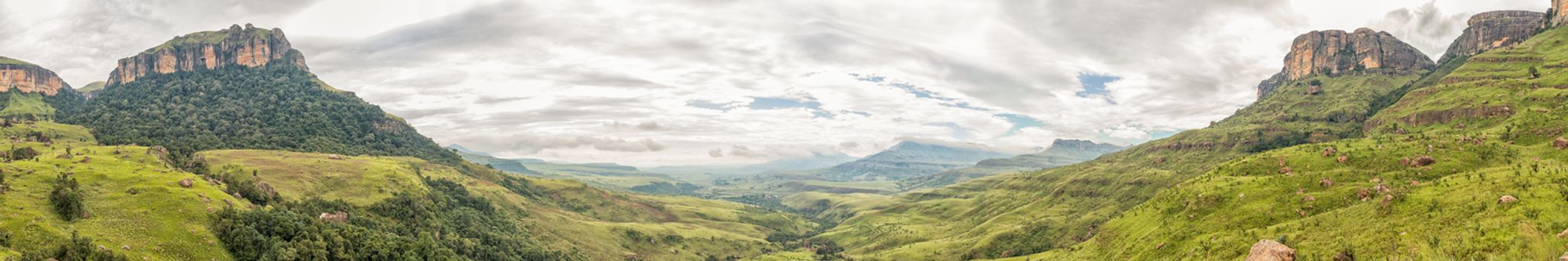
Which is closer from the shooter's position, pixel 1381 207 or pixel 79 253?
pixel 1381 207

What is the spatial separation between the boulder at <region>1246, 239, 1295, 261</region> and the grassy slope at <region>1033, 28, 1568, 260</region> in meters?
5.08

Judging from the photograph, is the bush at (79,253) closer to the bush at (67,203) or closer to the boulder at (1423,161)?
the bush at (67,203)

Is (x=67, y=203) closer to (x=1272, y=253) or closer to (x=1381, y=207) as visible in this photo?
(x=1272, y=253)

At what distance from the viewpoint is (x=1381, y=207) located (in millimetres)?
78750

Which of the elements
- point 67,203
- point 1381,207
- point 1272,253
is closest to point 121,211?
point 67,203

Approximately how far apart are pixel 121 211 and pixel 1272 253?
194 meters

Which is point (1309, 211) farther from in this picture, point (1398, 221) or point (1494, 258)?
point (1494, 258)

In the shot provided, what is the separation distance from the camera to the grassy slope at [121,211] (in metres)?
110

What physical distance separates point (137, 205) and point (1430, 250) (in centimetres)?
20673

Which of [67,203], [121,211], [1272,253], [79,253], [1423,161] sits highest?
[67,203]

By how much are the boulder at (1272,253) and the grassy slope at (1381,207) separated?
5.08 meters

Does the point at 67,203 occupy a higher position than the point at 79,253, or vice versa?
the point at 67,203

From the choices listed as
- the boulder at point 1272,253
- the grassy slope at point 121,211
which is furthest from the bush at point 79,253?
the boulder at point 1272,253

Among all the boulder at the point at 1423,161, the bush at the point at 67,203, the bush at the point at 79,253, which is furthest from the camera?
the boulder at the point at 1423,161
